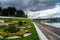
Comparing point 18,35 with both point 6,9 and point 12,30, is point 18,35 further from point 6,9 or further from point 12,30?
point 6,9

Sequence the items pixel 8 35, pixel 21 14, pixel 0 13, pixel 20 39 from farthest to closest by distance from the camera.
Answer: pixel 21 14 → pixel 0 13 → pixel 8 35 → pixel 20 39

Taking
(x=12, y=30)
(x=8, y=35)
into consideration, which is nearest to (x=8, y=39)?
(x=8, y=35)

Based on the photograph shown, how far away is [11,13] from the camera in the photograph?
140m

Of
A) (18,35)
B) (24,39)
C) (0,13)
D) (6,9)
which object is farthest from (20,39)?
(6,9)

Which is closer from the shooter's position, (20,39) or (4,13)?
(20,39)

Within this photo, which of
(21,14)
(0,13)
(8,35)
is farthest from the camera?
(21,14)

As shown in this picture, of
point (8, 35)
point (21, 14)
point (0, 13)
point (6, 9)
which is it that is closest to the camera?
point (8, 35)

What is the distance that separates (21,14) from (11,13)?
49.6 feet

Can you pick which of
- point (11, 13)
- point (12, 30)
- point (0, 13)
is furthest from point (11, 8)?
point (12, 30)

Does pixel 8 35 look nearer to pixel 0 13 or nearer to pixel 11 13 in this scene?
pixel 0 13

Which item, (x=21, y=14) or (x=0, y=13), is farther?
(x=21, y=14)

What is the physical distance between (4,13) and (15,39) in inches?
4486

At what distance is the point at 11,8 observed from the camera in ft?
459

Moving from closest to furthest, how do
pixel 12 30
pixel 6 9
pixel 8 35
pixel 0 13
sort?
pixel 8 35 < pixel 12 30 < pixel 0 13 < pixel 6 9
